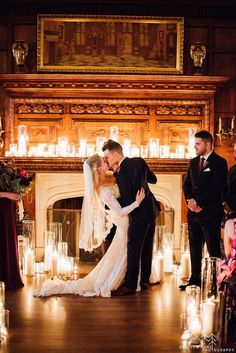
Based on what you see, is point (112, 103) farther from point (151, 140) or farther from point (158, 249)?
point (158, 249)

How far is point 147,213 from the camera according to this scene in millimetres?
5715

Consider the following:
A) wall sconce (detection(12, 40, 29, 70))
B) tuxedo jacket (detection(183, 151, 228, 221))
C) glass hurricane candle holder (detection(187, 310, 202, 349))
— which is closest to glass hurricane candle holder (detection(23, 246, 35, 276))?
tuxedo jacket (detection(183, 151, 228, 221))

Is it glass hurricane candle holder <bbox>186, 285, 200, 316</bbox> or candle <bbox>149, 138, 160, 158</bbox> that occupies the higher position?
candle <bbox>149, 138, 160, 158</bbox>

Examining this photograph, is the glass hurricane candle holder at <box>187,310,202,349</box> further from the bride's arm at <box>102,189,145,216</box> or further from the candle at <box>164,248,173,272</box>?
the candle at <box>164,248,173,272</box>

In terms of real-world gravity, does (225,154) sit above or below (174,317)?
above

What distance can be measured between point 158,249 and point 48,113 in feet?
8.85

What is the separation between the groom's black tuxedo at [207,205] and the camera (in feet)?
18.3

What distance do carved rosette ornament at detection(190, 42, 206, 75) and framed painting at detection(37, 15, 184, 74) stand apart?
0.61ft

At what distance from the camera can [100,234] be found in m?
5.77

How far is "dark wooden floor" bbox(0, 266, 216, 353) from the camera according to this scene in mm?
4156

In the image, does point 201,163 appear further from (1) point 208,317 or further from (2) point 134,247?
(1) point 208,317

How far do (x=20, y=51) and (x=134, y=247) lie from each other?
3556mm

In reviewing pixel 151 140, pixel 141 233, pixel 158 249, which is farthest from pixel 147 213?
pixel 151 140

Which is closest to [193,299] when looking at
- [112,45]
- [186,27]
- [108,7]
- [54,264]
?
[54,264]
